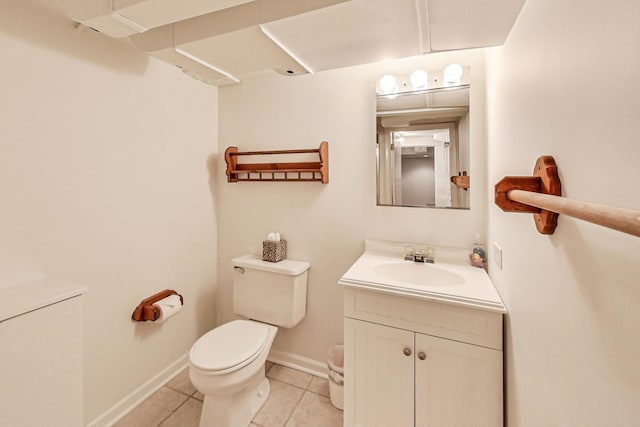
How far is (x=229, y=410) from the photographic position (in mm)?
1443

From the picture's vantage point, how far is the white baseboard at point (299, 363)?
192 cm

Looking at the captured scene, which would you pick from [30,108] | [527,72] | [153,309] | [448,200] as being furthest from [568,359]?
[30,108]

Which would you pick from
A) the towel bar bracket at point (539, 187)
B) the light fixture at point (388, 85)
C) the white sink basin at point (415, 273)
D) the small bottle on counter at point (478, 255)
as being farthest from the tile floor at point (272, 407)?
the light fixture at point (388, 85)

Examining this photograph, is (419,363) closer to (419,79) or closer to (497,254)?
(497,254)

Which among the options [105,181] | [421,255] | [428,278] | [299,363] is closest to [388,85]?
[421,255]

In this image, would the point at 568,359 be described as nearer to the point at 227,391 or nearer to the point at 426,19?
the point at 426,19

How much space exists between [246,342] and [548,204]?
5.00 ft

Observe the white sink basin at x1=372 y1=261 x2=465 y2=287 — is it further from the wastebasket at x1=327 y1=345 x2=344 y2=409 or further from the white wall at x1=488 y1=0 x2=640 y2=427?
the wastebasket at x1=327 y1=345 x2=344 y2=409

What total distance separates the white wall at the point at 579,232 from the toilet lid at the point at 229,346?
119 centimetres

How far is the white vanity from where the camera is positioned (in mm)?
1110

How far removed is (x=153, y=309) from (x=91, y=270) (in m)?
0.41

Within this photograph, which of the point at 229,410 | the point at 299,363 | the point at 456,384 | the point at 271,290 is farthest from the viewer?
the point at 299,363

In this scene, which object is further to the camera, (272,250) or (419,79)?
(272,250)

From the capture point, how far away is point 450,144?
5.18 ft
